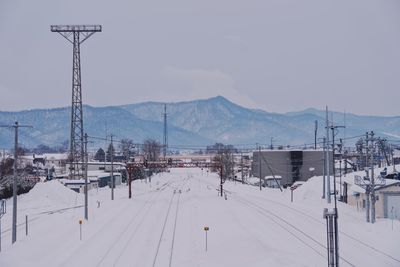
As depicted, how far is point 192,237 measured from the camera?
35344 mm

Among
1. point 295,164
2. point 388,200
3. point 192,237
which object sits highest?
point 295,164

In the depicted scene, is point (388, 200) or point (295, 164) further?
point (295, 164)

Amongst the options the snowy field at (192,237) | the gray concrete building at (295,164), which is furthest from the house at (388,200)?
the gray concrete building at (295,164)

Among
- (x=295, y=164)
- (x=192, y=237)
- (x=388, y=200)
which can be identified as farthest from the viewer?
(x=295, y=164)

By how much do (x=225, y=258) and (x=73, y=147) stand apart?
152ft

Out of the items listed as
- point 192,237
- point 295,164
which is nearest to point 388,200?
point 192,237

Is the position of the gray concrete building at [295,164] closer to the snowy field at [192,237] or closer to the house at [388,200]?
the snowy field at [192,237]

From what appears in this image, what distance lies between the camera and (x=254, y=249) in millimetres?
29938

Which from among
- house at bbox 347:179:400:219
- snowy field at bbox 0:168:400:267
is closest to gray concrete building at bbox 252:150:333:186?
snowy field at bbox 0:168:400:267

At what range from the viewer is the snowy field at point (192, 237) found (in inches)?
1066

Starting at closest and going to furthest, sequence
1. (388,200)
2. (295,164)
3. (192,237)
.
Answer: (192,237) → (388,200) → (295,164)

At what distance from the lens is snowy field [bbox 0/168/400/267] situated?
27078mm

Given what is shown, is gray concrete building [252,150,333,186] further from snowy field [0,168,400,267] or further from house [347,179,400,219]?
house [347,179,400,219]

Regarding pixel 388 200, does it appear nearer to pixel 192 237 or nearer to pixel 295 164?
pixel 192 237
